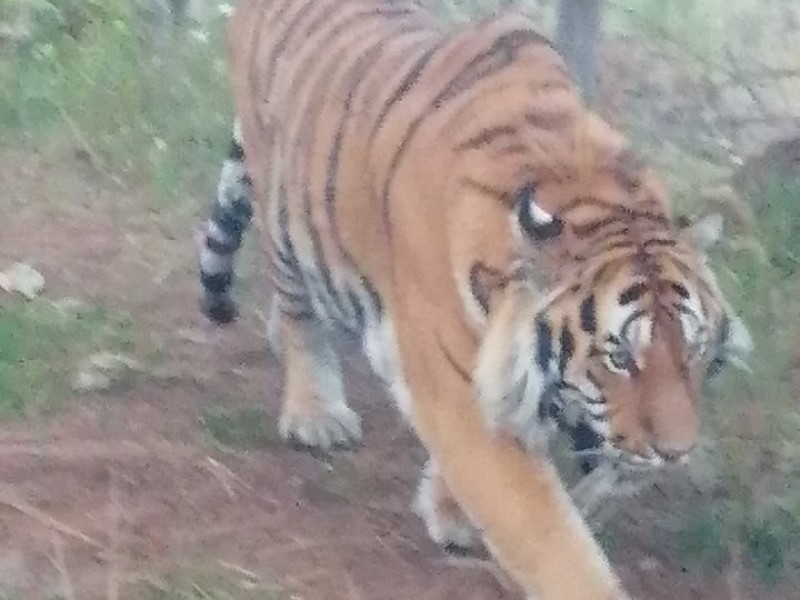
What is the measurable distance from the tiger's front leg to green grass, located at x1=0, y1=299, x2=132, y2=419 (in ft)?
1.64

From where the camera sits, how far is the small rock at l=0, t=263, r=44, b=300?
1654 millimetres

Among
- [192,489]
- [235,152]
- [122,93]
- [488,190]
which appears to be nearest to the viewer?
[488,190]

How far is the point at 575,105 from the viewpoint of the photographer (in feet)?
3.74

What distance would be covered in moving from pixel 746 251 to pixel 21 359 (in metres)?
0.76

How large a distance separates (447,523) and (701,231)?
0.38 metres

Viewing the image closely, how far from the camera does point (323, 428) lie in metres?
1.45

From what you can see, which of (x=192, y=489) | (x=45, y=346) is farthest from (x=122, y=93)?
(x=192, y=489)

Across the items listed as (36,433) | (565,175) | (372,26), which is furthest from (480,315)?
(36,433)

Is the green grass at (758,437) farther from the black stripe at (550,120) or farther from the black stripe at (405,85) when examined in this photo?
the black stripe at (405,85)

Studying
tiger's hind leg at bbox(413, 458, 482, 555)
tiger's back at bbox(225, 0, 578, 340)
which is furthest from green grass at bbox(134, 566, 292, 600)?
tiger's back at bbox(225, 0, 578, 340)

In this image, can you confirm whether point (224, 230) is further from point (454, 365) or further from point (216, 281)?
point (454, 365)

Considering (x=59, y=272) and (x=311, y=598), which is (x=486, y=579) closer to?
(x=311, y=598)

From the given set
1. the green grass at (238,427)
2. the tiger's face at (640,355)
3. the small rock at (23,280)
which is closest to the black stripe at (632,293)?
the tiger's face at (640,355)

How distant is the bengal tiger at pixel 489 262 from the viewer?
1.03 m
